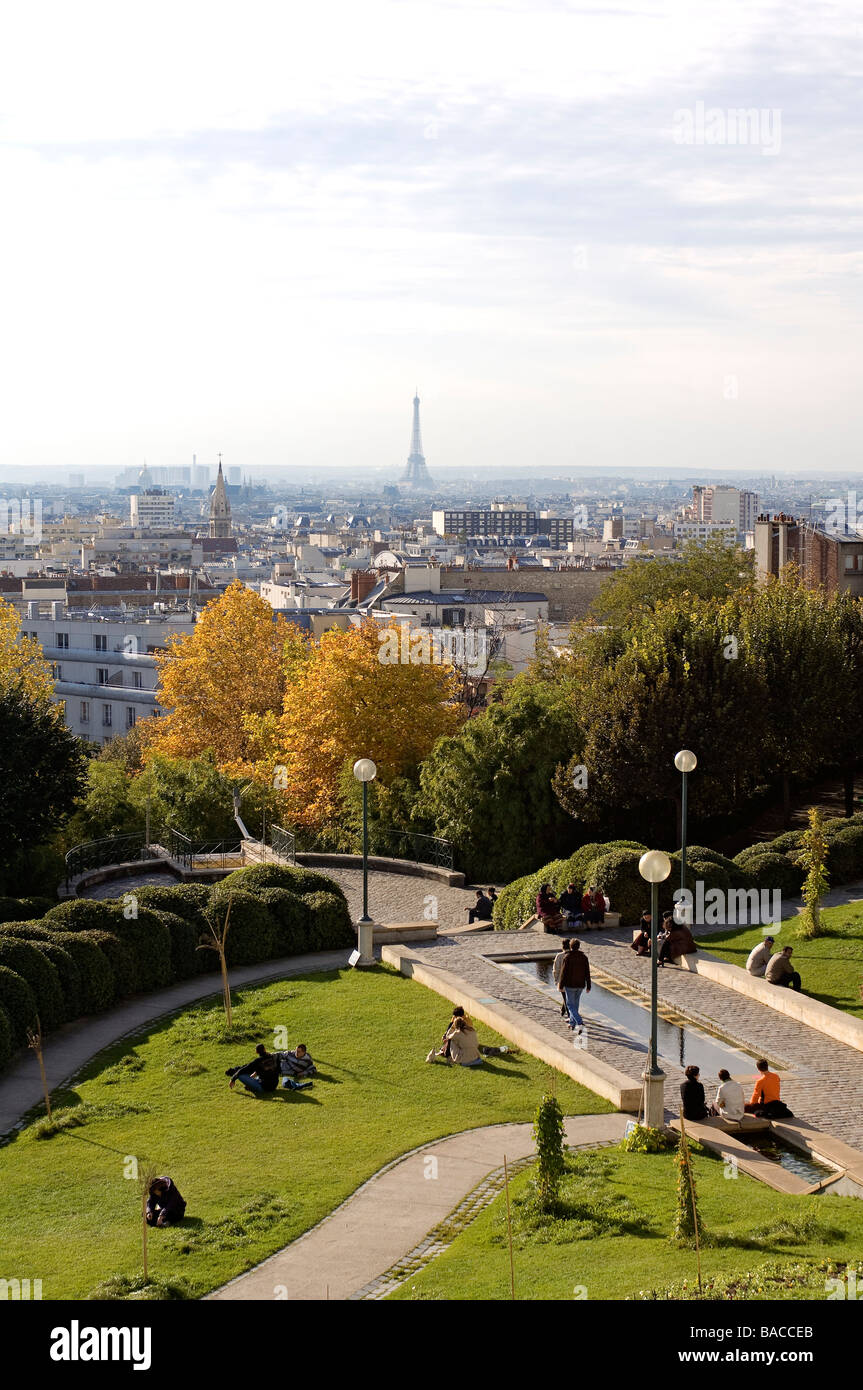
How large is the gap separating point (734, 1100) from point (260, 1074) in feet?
19.4

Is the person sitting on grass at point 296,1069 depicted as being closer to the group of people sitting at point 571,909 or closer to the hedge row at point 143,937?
the hedge row at point 143,937

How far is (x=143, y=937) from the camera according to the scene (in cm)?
2522

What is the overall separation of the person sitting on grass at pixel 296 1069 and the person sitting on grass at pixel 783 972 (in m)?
7.22

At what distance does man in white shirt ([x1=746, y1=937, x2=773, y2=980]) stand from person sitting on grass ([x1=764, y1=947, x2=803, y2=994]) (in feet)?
1.51

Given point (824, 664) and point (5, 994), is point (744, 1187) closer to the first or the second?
point (5, 994)

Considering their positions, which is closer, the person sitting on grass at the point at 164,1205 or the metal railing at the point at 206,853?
the person sitting on grass at the point at 164,1205

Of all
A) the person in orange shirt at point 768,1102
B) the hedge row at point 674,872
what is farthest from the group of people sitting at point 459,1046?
the hedge row at point 674,872

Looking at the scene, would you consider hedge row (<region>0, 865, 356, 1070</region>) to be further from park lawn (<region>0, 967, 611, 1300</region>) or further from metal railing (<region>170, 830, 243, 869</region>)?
metal railing (<region>170, 830, 243, 869</region>)

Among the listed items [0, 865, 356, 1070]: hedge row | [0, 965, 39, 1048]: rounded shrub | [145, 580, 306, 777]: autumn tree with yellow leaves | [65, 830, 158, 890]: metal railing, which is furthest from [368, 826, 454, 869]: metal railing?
[0, 965, 39, 1048]: rounded shrub

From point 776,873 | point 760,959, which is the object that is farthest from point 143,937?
point 776,873

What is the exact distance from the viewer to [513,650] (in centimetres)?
7338

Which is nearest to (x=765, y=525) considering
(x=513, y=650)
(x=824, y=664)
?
(x=513, y=650)

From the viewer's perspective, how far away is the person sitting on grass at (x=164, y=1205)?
578 inches
